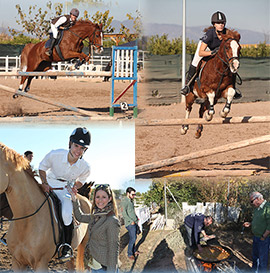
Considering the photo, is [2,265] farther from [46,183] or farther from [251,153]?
[251,153]

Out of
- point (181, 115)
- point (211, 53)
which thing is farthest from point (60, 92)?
point (211, 53)

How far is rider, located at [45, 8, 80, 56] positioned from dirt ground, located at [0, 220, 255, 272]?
8.75 feet

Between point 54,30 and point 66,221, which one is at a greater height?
point 54,30

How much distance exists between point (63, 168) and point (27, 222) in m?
0.50

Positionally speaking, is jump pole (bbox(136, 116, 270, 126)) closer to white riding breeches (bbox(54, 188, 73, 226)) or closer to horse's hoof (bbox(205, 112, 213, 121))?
horse's hoof (bbox(205, 112, 213, 121))

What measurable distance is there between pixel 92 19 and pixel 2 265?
3.39 m

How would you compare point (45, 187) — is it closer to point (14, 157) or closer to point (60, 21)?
point (14, 157)

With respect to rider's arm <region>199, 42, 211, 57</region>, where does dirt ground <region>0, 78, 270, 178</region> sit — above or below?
below

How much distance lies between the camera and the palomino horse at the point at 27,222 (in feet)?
11.1

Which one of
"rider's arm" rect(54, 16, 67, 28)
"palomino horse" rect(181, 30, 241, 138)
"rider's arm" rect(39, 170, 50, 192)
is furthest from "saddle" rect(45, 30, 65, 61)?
"rider's arm" rect(39, 170, 50, 192)

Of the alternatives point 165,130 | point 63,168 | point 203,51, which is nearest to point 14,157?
point 63,168

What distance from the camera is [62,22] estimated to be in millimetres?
5914

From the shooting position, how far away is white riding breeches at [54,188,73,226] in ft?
12.3

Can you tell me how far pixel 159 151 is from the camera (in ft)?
23.2
